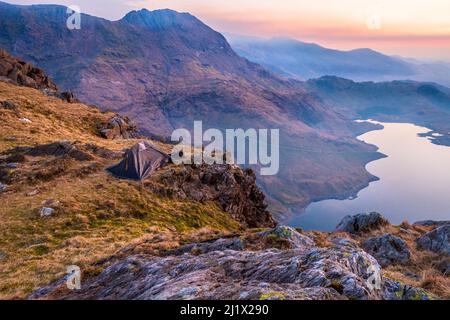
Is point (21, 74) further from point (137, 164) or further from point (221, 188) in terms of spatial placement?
point (221, 188)

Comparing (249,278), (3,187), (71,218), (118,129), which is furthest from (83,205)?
(118,129)

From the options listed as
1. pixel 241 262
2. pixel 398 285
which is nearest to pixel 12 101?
pixel 241 262

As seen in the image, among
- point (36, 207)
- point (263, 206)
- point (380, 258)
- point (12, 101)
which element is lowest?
point (263, 206)

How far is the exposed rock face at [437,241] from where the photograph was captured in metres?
26.5

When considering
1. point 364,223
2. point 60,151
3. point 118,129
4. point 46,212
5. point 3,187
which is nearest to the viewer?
point 46,212

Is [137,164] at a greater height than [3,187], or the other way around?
[137,164]

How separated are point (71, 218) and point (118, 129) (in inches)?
1489

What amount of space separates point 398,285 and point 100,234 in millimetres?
20737

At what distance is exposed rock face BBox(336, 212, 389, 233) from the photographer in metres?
36.1

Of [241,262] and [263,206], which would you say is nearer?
[241,262]

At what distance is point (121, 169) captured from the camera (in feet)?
123

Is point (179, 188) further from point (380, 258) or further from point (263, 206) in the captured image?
point (380, 258)

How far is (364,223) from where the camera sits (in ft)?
120
